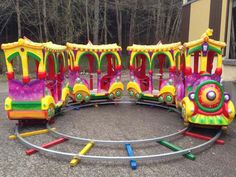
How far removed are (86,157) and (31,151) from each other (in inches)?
42.5

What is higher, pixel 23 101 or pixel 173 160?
pixel 23 101

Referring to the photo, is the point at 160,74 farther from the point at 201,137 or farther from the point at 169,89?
the point at 201,137

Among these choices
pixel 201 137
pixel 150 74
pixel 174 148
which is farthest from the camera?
pixel 150 74

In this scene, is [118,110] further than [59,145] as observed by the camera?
Yes

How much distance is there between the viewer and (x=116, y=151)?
4602 millimetres

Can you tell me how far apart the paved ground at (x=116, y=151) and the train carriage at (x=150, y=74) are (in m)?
0.97

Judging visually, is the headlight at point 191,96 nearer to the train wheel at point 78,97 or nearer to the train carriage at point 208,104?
the train carriage at point 208,104

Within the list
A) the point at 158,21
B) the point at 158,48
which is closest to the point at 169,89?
the point at 158,48

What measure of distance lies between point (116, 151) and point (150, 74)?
13.8 ft

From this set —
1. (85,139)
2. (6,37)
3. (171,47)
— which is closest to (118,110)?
(171,47)

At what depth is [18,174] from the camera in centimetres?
378

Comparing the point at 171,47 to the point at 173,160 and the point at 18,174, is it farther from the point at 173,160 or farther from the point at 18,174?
the point at 18,174

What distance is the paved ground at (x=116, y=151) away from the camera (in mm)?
3859

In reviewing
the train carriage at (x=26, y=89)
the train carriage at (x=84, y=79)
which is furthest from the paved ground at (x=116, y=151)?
the train carriage at (x=84, y=79)
